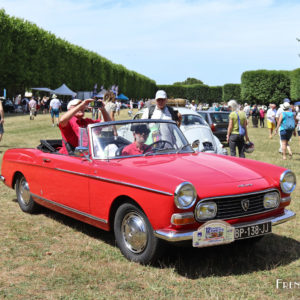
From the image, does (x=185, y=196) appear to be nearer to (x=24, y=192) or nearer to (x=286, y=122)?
(x=24, y=192)

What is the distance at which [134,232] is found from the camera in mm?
4750

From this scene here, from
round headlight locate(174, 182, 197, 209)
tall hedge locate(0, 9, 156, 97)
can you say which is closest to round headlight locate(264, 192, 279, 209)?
round headlight locate(174, 182, 197, 209)

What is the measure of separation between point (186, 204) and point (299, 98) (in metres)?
65.8

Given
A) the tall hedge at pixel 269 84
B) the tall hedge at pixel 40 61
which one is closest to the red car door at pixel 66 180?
the tall hedge at pixel 40 61

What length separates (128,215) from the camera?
4.85 m

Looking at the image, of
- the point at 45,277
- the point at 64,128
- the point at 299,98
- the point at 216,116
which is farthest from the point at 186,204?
the point at 299,98

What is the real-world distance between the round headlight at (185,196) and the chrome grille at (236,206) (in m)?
0.21

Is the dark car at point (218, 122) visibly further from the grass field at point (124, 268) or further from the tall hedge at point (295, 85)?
the tall hedge at point (295, 85)

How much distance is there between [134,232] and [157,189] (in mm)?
638

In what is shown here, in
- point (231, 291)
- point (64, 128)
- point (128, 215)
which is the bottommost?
point (231, 291)

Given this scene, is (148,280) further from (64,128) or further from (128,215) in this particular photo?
(64,128)

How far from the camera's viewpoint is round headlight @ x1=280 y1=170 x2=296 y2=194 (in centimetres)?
501

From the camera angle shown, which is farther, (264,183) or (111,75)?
(111,75)

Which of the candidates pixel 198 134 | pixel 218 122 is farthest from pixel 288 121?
pixel 218 122
